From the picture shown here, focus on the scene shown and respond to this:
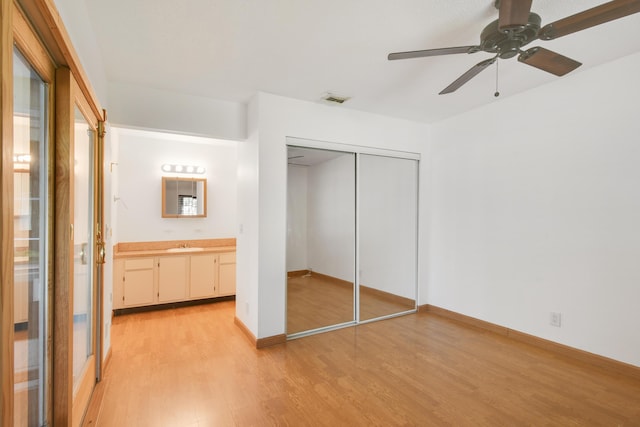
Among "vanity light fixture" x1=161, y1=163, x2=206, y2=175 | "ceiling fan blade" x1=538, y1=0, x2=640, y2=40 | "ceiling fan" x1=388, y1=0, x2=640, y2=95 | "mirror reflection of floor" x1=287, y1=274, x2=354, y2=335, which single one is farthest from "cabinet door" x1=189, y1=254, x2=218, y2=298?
"ceiling fan blade" x1=538, y1=0, x2=640, y2=40

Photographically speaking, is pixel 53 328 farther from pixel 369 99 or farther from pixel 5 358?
pixel 369 99

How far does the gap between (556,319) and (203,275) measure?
169 inches

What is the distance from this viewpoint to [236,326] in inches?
152

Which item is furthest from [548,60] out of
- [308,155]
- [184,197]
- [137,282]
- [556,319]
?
[137,282]

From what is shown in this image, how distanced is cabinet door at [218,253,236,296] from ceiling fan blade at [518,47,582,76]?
420 cm

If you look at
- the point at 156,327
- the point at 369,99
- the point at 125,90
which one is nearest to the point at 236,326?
the point at 156,327

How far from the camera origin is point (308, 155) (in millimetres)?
3686

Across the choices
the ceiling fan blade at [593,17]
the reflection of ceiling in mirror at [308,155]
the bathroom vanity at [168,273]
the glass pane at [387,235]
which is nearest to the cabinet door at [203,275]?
the bathroom vanity at [168,273]

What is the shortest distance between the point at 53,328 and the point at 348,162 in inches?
123

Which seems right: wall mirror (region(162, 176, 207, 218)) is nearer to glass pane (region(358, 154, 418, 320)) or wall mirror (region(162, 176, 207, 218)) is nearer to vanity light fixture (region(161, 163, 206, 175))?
vanity light fixture (region(161, 163, 206, 175))

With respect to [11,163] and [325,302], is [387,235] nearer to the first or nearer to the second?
[325,302]

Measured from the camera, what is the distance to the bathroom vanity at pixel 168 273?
425 centimetres

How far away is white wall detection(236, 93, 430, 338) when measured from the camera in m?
3.31

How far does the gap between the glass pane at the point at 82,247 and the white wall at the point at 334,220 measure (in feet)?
7.07
